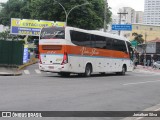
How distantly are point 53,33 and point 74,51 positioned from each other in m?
1.84

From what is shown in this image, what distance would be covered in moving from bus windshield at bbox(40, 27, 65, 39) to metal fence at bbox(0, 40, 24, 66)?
5.87 m

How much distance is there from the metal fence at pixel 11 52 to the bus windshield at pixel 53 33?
19.3ft

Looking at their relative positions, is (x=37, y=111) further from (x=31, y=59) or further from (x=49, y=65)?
(x=31, y=59)

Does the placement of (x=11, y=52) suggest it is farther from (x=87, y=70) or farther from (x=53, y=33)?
(x=87, y=70)

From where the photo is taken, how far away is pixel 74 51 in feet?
87.1

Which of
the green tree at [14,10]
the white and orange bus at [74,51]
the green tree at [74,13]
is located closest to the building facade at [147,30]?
the green tree at [14,10]

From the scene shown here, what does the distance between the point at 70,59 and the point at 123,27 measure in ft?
83.3

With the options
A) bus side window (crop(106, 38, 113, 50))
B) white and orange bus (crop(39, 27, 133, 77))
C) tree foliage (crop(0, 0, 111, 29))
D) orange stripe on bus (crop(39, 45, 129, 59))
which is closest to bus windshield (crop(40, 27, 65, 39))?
white and orange bus (crop(39, 27, 133, 77))

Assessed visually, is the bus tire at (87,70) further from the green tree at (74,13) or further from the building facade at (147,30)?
the building facade at (147,30)

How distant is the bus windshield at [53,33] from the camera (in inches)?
1023

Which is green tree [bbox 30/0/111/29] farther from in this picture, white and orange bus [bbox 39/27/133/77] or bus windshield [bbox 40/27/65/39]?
bus windshield [bbox 40/27/65/39]

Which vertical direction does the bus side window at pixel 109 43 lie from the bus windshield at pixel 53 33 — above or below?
below

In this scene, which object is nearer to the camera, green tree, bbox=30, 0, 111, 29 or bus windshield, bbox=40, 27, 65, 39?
bus windshield, bbox=40, 27, 65, 39

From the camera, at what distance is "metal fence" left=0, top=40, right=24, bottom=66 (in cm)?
3161
